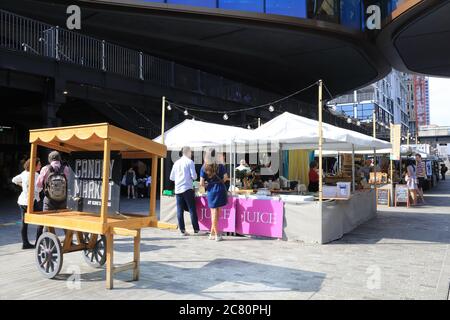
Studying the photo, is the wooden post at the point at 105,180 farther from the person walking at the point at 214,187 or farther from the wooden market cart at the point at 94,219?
the person walking at the point at 214,187

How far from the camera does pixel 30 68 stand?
43.4 feet

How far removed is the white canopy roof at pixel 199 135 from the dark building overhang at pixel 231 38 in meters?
9.50

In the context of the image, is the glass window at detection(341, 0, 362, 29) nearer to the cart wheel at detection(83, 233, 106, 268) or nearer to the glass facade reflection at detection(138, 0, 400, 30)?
the glass facade reflection at detection(138, 0, 400, 30)

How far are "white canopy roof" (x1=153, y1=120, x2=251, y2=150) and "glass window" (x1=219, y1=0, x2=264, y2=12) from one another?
31.7ft

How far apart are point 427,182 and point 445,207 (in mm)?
12541

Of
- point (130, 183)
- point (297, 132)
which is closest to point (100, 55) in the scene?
point (130, 183)

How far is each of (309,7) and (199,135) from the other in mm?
12506

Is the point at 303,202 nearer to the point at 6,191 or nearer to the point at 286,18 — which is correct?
the point at 286,18

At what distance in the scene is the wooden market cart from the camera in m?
4.98

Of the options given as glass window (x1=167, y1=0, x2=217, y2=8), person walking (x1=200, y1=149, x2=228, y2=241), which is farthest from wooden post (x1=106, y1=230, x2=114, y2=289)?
glass window (x1=167, y1=0, x2=217, y2=8)

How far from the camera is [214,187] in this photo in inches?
333

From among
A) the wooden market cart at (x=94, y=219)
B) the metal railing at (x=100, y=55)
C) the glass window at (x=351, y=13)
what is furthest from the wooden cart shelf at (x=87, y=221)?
the glass window at (x=351, y=13)

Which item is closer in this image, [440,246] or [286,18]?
[440,246]
